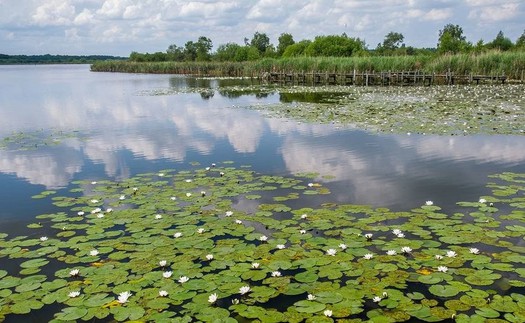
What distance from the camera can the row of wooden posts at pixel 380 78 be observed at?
38.4m

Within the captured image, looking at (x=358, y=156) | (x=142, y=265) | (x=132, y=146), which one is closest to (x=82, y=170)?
(x=132, y=146)

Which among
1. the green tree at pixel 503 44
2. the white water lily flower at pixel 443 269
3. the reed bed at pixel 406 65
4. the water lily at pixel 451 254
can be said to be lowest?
the white water lily flower at pixel 443 269

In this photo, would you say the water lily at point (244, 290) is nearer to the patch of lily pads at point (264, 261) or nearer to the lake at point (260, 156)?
the patch of lily pads at point (264, 261)

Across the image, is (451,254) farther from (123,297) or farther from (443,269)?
(123,297)

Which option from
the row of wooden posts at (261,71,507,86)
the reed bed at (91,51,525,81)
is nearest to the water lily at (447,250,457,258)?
the row of wooden posts at (261,71,507,86)

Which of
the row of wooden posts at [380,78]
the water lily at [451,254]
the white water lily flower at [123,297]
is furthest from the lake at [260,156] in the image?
the row of wooden posts at [380,78]

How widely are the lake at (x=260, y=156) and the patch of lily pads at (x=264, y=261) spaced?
0.43 m

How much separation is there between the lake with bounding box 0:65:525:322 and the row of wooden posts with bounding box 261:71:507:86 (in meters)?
26.7

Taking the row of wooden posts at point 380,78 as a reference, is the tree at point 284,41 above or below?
above

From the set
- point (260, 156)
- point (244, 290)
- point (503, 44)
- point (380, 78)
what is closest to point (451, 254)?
point (244, 290)

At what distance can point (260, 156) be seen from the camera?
11695 millimetres

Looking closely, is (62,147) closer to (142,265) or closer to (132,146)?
(132,146)

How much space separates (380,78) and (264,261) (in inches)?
1714

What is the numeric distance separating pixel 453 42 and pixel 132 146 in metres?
48.0
